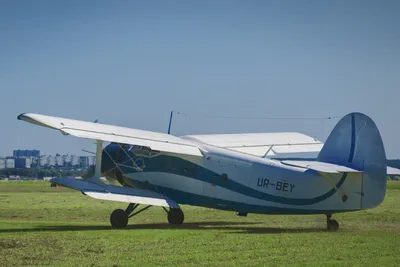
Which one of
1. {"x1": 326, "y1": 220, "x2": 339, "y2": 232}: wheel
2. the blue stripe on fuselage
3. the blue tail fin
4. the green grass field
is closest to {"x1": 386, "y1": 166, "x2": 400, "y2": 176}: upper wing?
the blue tail fin

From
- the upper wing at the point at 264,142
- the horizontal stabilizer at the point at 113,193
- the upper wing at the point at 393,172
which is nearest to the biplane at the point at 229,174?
the horizontal stabilizer at the point at 113,193

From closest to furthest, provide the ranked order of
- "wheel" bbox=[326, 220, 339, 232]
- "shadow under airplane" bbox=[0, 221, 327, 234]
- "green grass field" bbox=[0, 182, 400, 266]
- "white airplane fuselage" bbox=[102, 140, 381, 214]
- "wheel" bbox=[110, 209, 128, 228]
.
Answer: "green grass field" bbox=[0, 182, 400, 266] → "shadow under airplane" bbox=[0, 221, 327, 234] → "white airplane fuselage" bbox=[102, 140, 381, 214] → "wheel" bbox=[326, 220, 339, 232] → "wheel" bbox=[110, 209, 128, 228]

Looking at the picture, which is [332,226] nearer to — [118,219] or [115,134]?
[118,219]

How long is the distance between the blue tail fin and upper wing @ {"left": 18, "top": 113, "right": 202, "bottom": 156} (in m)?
4.81

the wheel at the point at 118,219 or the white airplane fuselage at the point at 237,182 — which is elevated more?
the white airplane fuselage at the point at 237,182

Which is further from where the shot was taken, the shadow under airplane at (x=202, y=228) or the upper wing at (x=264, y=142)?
the upper wing at (x=264, y=142)

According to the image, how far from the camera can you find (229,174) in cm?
2217

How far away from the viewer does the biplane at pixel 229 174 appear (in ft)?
66.5

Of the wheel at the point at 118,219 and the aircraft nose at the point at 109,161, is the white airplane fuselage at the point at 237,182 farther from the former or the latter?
the wheel at the point at 118,219

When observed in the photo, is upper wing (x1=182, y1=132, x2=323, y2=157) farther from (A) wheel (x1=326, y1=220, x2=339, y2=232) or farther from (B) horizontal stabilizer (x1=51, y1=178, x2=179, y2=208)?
(A) wheel (x1=326, y1=220, x2=339, y2=232)

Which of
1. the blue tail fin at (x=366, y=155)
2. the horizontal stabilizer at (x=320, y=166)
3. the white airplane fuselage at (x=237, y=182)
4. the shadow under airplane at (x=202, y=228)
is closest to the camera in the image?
the horizontal stabilizer at (x=320, y=166)

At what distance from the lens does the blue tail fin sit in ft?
66.3

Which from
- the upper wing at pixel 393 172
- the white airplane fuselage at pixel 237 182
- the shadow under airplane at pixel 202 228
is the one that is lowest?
the shadow under airplane at pixel 202 228

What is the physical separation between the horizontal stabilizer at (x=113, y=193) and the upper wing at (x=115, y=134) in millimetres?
1606
